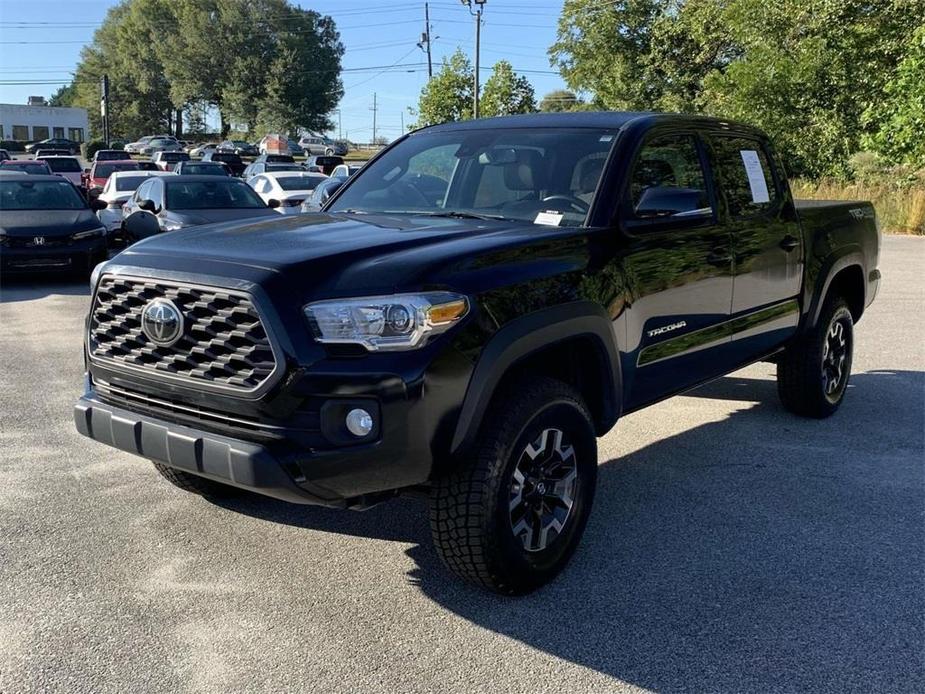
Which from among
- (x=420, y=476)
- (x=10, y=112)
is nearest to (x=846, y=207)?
(x=420, y=476)

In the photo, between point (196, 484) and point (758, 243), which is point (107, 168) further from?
point (758, 243)

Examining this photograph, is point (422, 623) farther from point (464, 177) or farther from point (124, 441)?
point (464, 177)

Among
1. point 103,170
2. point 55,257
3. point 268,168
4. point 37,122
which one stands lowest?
point 55,257

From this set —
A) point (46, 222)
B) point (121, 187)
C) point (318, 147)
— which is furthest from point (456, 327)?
point (318, 147)

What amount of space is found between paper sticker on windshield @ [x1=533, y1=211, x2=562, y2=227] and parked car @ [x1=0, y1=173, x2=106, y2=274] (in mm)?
10099

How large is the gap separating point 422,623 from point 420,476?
64cm

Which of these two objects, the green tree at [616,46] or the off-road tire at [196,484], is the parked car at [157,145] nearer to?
the green tree at [616,46]

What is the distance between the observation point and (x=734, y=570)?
12.4 feet

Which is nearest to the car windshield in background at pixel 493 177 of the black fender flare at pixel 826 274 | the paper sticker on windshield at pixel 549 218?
the paper sticker on windshield at pixel 549 218

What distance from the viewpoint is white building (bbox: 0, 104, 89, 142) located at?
297 ft

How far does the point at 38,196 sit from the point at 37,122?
8863 centimetres

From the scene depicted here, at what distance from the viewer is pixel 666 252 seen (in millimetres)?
4203

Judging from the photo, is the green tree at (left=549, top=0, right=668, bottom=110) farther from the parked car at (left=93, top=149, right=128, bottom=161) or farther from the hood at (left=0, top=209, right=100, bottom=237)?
the hood at (left=0, top=209, right=100, bottom=237)

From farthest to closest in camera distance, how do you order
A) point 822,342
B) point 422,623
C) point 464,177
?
1. point 822,342
2. point 464,177
3. point 422,623
